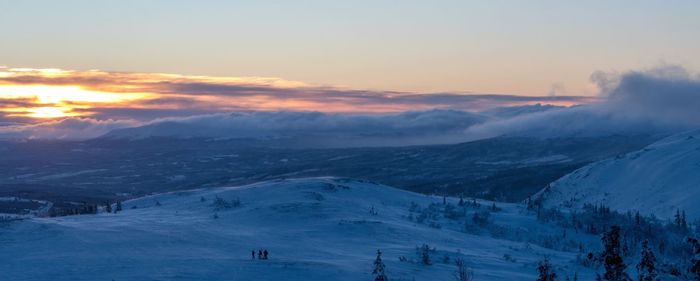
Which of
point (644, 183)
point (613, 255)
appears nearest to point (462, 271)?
point (613, 255)

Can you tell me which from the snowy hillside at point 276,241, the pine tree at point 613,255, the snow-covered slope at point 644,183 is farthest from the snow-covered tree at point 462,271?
the snow-covered slope at point 644,183

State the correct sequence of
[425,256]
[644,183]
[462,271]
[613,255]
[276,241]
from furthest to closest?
[644,183], [276,241], [425,256], [462,271], [613,255]

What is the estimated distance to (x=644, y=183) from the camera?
101 meters

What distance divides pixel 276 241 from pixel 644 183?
241 feet

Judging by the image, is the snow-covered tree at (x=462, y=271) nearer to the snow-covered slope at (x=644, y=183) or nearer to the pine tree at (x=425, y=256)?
the pine tree at (x=425, y=256)

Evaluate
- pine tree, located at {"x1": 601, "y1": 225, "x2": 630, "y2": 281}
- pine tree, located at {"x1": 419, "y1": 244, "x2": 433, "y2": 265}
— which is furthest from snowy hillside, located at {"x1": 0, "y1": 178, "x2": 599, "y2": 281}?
A: pine tree, located at {"x1": 601, "y1": 225, "x2": 630, "y2": 281}

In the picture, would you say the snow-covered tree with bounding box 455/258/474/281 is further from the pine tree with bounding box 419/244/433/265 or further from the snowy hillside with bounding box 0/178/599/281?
the pine tree with bounding box 419/244/433/265

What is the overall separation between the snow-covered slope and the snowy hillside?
32.0m

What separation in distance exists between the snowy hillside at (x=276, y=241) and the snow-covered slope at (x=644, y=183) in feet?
105

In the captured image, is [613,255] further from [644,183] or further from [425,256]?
[644,183]

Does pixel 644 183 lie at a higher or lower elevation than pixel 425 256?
lower

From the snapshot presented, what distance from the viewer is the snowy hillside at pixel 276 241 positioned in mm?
30234

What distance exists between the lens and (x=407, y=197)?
69.8 meters

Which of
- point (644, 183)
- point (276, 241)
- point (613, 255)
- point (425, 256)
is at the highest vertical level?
point (613, 255)
